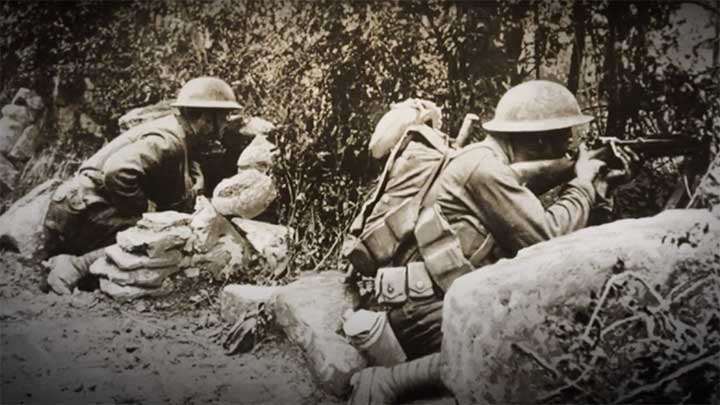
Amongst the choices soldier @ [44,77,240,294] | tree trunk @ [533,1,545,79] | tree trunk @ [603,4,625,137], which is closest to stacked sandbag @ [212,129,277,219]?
soldier @ [44,77,240,294]

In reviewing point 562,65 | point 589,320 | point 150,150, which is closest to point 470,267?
point 589,320

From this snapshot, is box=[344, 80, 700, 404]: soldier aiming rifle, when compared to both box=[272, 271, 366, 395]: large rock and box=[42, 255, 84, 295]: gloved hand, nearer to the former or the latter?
box=[272, 271, 366, 395]: large rock

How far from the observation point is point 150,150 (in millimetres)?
3910

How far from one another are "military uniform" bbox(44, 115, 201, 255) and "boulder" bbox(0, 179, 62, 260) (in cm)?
7

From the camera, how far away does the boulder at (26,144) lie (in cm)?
411

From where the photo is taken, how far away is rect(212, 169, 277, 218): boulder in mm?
3820

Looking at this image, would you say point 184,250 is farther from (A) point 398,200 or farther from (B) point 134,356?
(A) point 398,200

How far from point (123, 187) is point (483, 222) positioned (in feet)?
6.32

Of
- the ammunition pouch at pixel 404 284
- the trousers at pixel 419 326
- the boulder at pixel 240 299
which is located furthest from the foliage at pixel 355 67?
the trousers at pixel 419 326

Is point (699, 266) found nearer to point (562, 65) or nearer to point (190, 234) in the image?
point (562, 65)

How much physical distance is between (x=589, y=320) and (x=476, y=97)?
123 centimetres

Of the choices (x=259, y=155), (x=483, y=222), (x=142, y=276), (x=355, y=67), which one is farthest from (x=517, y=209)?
(x=142, y=276)

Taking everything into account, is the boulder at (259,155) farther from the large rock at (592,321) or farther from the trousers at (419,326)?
the large rock at (592,321)

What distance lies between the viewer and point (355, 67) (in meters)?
3.81
